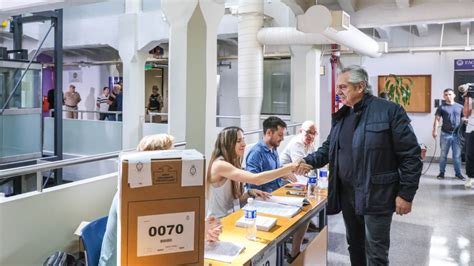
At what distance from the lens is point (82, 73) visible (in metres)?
13.2

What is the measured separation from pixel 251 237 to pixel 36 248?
4.70ft

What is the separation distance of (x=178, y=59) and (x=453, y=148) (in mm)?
5397

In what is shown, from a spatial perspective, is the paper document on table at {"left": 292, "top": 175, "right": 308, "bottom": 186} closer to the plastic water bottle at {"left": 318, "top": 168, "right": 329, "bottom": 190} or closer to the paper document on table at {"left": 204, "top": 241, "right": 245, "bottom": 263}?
the plastic water bottle at {"left": 318, "top": 168, "right": 329, "bottom": 190}

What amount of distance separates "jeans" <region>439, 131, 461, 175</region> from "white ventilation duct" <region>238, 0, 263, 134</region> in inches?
140

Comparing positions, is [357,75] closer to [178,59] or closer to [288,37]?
[178,59]

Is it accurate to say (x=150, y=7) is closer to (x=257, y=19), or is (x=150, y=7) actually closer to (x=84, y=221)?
(x=257, y=19)

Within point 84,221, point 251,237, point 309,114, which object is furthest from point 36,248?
point 309,114

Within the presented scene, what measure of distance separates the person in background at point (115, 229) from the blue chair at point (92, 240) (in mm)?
235

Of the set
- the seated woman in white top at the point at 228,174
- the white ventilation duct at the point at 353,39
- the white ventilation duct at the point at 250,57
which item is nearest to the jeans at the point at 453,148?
the white ventilation duct at the point at 353,39

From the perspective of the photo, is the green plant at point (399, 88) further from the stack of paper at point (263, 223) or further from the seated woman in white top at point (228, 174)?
the stack of paper at point (263, 223)

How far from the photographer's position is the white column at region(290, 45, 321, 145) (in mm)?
6941

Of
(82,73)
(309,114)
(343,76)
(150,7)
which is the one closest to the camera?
(343,76)

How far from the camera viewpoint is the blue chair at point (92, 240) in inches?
89.8

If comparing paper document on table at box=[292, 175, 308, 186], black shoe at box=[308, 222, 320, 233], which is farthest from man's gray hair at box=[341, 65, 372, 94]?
paper document on table at box=[292, 175, 308, 186]
